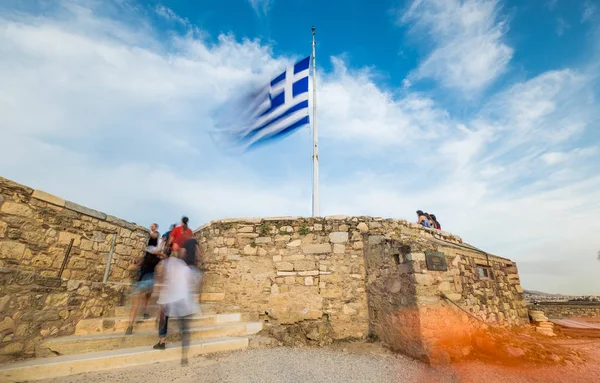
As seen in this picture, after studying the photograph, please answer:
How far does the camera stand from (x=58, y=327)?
3.73m

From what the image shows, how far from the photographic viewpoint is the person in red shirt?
17.6 feet

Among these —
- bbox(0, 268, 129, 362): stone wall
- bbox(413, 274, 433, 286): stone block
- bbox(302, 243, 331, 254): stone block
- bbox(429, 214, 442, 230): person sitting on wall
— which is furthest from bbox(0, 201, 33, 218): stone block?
bbox(429, 214, 442, 230): person sitting on wall

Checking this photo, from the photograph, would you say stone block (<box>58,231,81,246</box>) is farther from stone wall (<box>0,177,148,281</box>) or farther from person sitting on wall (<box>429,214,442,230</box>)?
person sitting on wall (<box>429,214,442,230</box>)

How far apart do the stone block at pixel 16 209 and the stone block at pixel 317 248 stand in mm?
4616

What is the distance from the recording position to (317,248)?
571 cm

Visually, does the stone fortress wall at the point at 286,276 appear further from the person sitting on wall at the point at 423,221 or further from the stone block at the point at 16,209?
the person sitting on wall at the point at 423,221

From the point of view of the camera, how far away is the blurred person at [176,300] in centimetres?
370

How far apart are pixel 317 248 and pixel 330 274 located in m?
0.59

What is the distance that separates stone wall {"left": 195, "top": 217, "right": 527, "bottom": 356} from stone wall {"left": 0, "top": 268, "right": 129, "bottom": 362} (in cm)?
224

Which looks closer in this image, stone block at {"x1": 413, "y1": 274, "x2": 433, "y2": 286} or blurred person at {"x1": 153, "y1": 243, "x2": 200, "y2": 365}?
blurred person at {"x1": 153, "y1": 243, "x2": 200, "y2": 365}

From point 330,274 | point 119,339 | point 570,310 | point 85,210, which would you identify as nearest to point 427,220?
point 330,274

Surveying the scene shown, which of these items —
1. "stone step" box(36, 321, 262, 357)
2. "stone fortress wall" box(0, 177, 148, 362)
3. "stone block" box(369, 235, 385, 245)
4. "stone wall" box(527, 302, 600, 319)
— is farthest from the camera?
"stone wall" box(527, 302, 600, 319)

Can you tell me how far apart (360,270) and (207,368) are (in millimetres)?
3226

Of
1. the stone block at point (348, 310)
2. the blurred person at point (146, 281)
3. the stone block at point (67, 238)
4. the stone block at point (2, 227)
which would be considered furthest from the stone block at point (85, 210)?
the stone block at point (348, 310)
